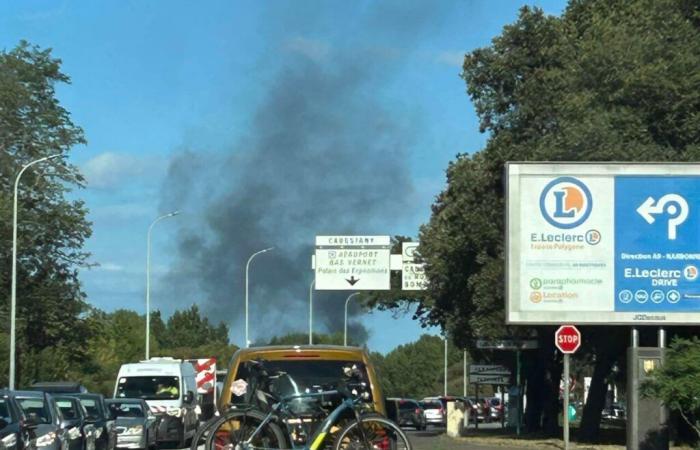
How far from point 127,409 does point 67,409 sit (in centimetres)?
637

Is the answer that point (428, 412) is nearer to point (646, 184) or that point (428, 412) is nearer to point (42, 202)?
point (42, 202)

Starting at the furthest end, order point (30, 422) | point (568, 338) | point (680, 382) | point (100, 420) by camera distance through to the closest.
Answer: point (568, 338) < point (100, 420) < point (680, 382) < point (30, 422)

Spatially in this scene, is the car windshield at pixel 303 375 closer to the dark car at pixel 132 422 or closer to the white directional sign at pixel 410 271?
the dark car at pixel 132 422

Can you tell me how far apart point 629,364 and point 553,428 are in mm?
20434

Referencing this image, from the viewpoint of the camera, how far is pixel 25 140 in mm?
60562

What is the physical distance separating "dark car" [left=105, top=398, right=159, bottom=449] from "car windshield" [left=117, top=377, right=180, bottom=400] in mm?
3908

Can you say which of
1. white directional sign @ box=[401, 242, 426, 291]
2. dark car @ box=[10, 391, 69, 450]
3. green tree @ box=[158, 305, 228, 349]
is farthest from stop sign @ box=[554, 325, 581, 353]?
green tree @ box=[158, 305, 228, 349]

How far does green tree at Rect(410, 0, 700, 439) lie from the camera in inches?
1298

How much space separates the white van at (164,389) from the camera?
3600 centimetres

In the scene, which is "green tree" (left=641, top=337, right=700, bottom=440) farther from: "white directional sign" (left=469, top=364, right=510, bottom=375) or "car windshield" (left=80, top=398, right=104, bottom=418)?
"white directional sign" (left=469, top=364, right=510, bottom=375)

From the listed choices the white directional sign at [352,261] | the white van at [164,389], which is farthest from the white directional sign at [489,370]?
the white van at [164,389]

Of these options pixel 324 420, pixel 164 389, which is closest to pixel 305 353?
pixel 324 420

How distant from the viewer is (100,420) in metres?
26.5

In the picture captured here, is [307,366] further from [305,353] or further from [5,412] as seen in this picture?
[5,412]
